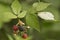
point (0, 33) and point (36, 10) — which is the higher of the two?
point (36, 10)

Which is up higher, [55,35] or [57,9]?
[57,9]

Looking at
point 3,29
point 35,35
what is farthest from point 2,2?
point 35,35

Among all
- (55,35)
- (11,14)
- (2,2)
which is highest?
(2,2)

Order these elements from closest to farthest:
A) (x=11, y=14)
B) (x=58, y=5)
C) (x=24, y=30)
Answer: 1. (x=11, y=14)
2. (x=24, y=30)
3. (x=58, y=5)

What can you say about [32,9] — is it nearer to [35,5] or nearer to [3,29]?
[35,5]

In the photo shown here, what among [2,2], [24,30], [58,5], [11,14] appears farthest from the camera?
[58,5]

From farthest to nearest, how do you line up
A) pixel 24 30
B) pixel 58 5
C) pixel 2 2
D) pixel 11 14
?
pixel 58 5, pixel 2 2, pixel 24 30, pixel 11 14

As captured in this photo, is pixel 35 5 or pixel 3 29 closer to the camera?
pixel 35 5

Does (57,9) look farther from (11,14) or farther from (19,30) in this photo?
(11,14)

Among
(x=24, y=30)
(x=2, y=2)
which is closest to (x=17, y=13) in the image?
(x=24, y=30)
